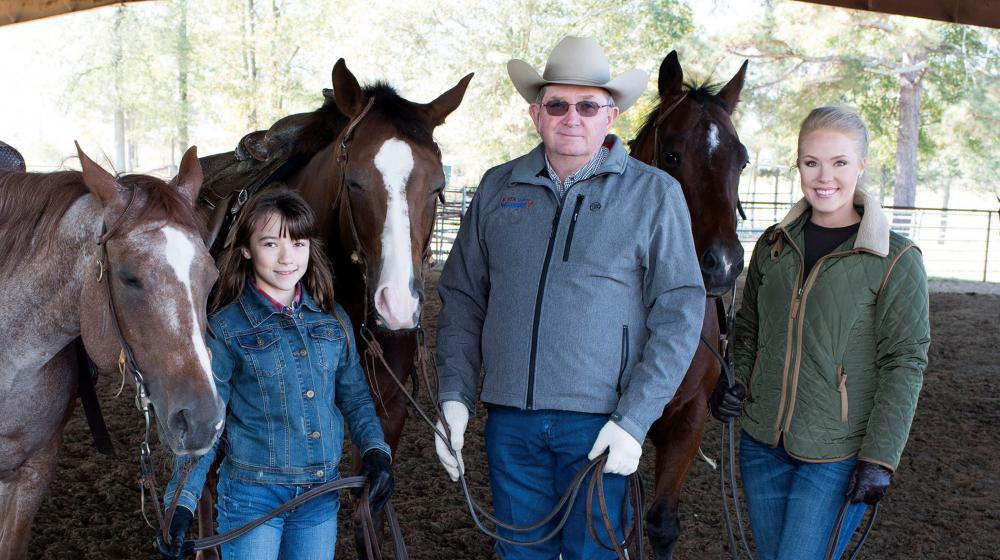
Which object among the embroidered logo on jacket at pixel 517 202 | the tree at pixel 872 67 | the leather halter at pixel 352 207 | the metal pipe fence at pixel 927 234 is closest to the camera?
the embroidered logo on jacket at pixel 517 202

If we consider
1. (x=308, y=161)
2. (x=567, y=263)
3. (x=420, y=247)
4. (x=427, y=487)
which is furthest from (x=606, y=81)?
(x=427, y=487)

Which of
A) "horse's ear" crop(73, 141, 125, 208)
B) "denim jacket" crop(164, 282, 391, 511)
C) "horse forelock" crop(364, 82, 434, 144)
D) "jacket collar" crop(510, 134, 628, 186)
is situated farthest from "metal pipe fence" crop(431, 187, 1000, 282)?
"horse's ear" crop(73, 141, 125, 208)

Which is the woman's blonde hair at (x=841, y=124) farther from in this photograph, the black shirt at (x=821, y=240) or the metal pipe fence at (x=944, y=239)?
the metal pipe fence at (x=944, y=239)

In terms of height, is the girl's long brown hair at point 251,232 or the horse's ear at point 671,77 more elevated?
the horse's ear at point 671,77

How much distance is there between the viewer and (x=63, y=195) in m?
1.89

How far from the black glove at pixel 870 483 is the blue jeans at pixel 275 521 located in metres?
1.31

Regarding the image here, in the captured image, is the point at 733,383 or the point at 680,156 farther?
the point at 680,156

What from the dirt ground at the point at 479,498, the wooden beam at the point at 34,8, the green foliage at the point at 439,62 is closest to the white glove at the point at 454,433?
the dirt ground at the point at 479,498

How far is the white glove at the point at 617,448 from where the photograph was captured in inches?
76.4

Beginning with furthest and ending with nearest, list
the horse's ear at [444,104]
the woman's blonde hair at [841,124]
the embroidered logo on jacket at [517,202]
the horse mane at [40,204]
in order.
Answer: the horse's ear at [444,104], the embroidered logo on jacket at [517,202], the woman's blonde hair at [841,124], the horse mane at [40,204]

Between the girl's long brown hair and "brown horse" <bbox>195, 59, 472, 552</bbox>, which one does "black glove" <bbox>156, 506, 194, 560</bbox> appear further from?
"brown horse" <bbox>195, 59, 472, 552</bbox>

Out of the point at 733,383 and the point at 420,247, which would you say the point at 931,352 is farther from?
the point at 420,247

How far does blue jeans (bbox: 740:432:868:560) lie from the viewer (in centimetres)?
200

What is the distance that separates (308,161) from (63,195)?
1089mm
